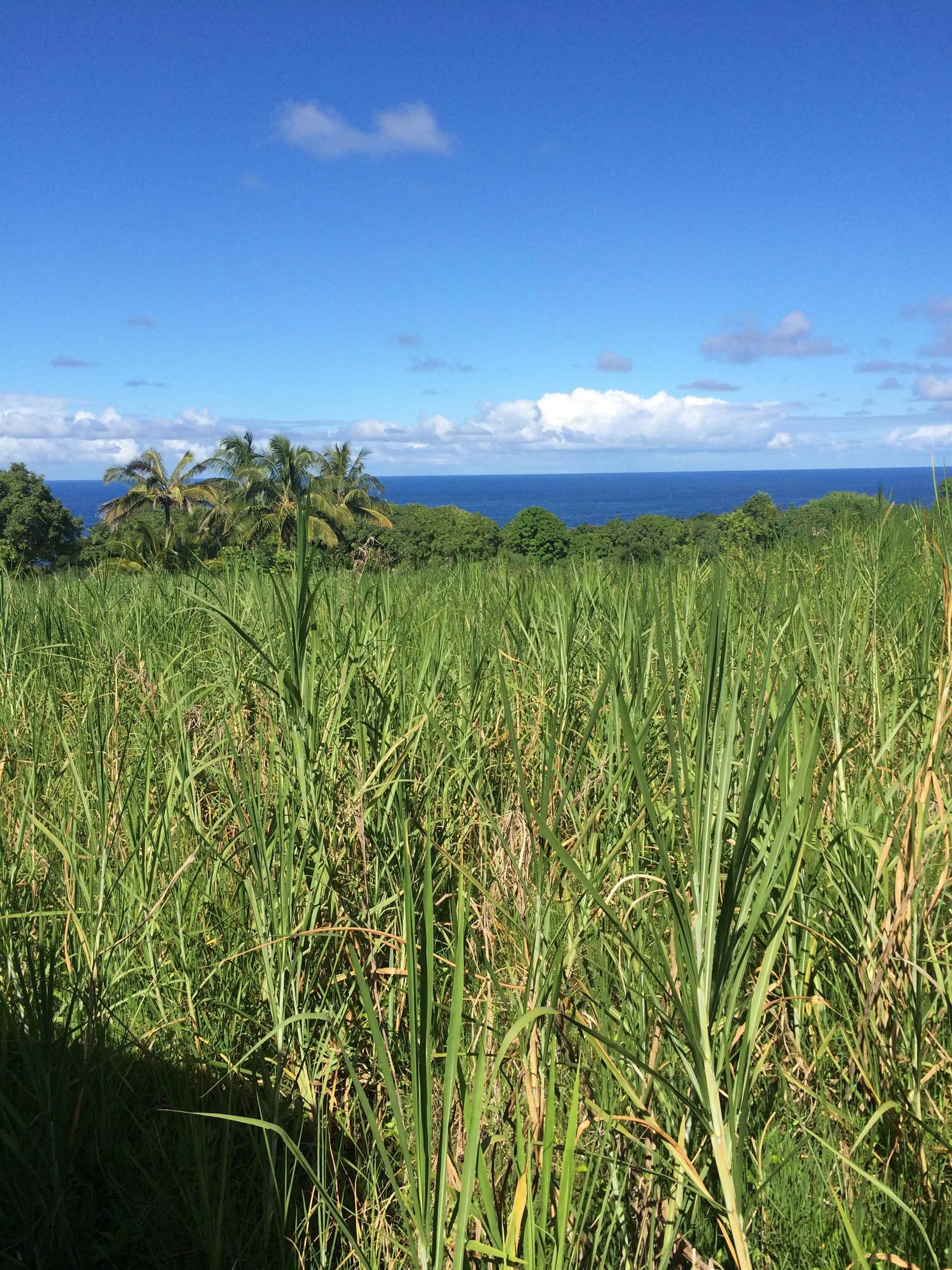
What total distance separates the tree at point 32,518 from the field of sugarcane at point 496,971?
4494 centimetres

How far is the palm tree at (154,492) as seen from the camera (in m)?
49.3

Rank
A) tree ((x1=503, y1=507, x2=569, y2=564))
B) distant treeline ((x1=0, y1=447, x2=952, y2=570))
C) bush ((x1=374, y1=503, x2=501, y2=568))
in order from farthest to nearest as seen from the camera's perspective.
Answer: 1. bush ((x1=374, y1=503, x2=501, y2=568))
2. tree ((x1=503, y1=507, x2=569, y2=564))
3. distant treeline ((x1=0, y1=447, x2=952, y2=570))

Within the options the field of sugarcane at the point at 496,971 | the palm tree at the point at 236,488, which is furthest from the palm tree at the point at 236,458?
the field of sugarcane at the point at 496,971

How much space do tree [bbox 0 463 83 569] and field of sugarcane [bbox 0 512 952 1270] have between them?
147 feet

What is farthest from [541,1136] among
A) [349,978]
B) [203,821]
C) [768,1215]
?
[203,821]

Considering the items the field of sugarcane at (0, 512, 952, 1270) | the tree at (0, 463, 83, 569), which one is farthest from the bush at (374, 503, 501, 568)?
the field of sugarcane at (0, 512, 952, 1270)

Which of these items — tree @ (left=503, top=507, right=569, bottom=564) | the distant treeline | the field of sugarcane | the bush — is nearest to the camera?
the field of sugarcane

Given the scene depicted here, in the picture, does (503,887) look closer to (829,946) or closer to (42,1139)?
(829,946)

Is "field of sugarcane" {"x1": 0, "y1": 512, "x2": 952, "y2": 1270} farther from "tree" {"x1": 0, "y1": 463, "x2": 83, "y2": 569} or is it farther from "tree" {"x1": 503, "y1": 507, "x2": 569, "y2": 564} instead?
"tree" {"x1": 0, "y1": 463, "x2": 83, "y2": 569}

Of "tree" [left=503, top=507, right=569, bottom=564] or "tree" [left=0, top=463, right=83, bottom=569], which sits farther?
"tree" [left=503, top=507, right=569, bottom=564]

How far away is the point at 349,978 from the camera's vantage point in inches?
62.9

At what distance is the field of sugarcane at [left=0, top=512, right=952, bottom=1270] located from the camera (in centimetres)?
86

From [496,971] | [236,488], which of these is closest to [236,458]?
[236,488]

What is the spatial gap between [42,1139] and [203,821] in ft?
3.48
